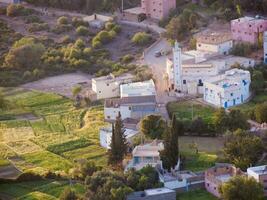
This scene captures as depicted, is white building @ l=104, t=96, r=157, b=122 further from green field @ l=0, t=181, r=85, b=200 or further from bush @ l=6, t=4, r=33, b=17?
bush @ l=6, t=4, r=33, b=17

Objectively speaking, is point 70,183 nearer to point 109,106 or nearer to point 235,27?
point 109,106

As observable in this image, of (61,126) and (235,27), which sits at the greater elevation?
(235,27)

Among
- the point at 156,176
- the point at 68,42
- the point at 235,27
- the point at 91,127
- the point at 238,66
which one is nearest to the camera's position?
the point at 156,176

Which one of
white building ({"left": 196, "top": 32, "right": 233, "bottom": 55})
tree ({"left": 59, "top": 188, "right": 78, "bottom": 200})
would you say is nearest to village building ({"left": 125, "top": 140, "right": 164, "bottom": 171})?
tree ({"left": 59, "top": 188, "right": 78, "bottom": 200})

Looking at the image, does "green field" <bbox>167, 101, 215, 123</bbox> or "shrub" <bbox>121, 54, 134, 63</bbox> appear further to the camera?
"shrub" <bbox>121, 54, 134, 63</bbox>

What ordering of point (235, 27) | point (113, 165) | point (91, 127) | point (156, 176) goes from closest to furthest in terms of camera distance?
point (156, 176)
point (113, 165)
point (91, 127)
point (235, 27)

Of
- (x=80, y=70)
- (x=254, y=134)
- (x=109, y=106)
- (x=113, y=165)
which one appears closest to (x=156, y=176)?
(x=113, y=165)
